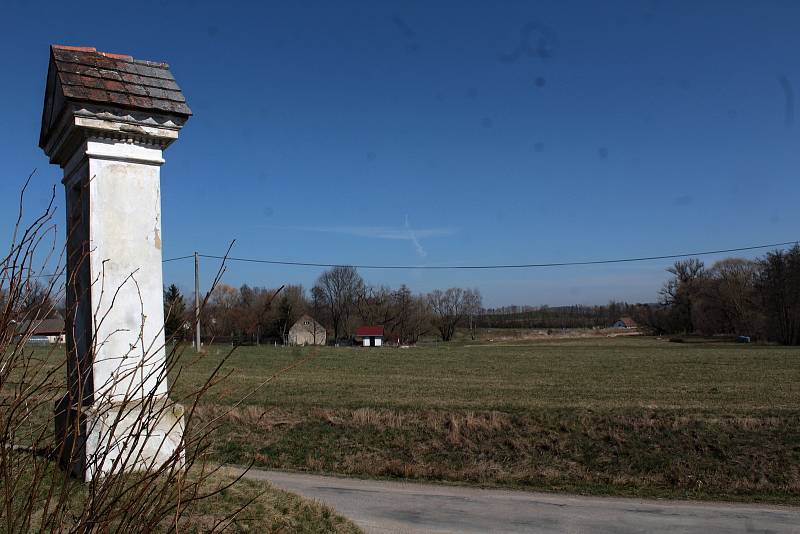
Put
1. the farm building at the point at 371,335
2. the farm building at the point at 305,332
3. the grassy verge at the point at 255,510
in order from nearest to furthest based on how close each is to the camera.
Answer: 1. the grassy verge at the point at 255,510
2. the farm building at the point at 371,335
3. the farm building at the point at 305,332

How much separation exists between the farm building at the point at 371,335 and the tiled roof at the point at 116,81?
256 feet

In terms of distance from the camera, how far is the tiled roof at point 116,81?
6672 mm

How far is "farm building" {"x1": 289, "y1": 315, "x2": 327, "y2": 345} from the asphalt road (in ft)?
247

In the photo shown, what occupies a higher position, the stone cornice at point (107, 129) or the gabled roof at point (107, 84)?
the gabled roof at point (107, 84)

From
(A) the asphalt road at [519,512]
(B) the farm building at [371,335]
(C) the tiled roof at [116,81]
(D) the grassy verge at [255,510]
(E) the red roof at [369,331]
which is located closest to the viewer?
(D) the grassy verge at [255,510]

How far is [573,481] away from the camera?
13211 millimetres

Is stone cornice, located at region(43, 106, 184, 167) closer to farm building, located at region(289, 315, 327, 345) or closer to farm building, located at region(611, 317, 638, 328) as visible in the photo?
farm building, located at region(289, 315, 327, 345)

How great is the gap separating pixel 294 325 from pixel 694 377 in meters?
64.3

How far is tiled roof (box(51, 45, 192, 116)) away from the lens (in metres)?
6.67

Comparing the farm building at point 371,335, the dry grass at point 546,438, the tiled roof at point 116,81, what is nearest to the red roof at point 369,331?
the farm building at point 371,335

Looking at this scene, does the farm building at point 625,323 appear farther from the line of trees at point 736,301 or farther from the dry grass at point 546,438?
the dry grass at point 546,438

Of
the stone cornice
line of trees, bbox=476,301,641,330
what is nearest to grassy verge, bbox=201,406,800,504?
the stone cornice

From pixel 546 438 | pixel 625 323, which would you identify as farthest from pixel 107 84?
pixel 625 323

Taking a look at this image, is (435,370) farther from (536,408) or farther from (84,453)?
(84,453)
